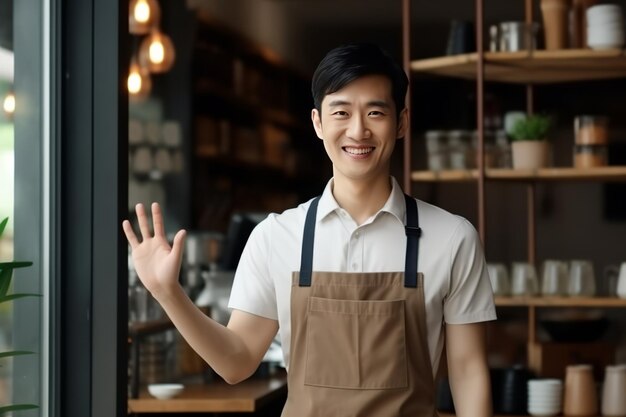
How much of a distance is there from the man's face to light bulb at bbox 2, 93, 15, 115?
0.90 metres

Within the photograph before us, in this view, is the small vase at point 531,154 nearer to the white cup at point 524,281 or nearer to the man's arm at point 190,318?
the white cup at point 524,281

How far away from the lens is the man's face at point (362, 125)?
6.72ft

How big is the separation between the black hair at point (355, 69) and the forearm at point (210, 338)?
48cm

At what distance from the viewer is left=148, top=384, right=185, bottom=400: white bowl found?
4.14m

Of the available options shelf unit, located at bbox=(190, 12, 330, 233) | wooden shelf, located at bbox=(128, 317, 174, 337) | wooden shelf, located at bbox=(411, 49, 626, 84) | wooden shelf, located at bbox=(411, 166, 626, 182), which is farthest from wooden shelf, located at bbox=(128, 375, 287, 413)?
shelf unit, located at bbox=(190, 12, 330, 233)

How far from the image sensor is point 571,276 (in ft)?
14.5

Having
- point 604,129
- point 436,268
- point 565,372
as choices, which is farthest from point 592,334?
point 436,268

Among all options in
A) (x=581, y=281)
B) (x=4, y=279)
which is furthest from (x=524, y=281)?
(x=4, y=279)

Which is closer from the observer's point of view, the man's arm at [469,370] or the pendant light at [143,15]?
→ the man's arm at [469,370]

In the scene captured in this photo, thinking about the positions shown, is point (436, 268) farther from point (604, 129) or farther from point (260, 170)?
point (260, 170)

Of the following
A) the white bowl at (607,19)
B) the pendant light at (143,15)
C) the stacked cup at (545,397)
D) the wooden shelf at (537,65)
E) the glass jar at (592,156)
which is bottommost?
the stacked cup at (545,397)

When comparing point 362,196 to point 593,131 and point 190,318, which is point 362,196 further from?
point 593,131

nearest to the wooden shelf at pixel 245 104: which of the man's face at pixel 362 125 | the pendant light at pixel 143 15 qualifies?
the pendant light at pixel 143 15

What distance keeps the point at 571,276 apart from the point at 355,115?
2601 mm
